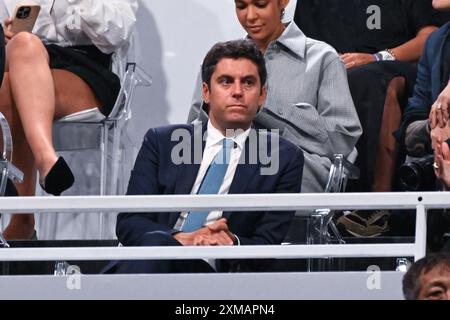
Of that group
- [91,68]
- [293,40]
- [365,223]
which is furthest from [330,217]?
[91,68]

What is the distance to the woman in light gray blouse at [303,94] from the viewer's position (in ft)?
12.5

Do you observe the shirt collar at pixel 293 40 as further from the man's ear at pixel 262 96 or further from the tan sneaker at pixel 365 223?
the tan sneaker at pixel 365 223

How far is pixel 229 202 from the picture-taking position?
116 inches

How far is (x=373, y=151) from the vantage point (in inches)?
154

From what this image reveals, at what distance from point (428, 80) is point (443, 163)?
18.9 inches

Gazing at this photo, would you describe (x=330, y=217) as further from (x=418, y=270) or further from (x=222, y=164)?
(x=418, y=270)

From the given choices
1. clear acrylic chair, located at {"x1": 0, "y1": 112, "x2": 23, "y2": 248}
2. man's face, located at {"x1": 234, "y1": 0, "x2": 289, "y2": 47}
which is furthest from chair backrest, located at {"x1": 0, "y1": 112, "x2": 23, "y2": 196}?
man's face, located at {"x1": 234, "y1": 0, "x2": 289, "y2": 47}

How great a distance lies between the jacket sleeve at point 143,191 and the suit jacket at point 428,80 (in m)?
0.66

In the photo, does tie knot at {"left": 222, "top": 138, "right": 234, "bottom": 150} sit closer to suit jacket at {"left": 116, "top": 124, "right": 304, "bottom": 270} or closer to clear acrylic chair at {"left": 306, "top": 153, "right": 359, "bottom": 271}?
suit jacket at {"left": 116, "top": 124, "right": 304, "bottom": 270}

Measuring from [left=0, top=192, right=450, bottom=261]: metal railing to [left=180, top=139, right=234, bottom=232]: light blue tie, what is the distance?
1.58 feet

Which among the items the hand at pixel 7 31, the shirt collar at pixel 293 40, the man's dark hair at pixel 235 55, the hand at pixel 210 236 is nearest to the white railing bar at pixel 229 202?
the hand at pixel 210 236

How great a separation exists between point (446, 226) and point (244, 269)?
1.69ft

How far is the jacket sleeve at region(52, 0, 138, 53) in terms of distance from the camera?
4117 mm

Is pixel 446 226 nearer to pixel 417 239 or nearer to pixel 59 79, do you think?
pixel 417 239
